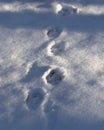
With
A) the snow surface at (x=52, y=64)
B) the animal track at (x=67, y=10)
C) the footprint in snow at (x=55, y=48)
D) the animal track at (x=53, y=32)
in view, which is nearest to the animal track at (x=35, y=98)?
the snow surface at (x=52, y=64)

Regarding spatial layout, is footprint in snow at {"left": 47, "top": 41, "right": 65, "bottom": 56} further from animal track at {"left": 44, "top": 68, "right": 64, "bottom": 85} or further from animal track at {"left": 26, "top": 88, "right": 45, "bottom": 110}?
animal track at {"left": 26, "top": 88, "right": 45, "bottom": 110}

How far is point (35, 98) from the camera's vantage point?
2531mm

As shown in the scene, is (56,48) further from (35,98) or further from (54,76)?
(35,98)

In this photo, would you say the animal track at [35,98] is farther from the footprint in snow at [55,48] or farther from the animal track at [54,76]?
the footprint in snow at [55,48]

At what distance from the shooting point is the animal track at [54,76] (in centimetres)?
262

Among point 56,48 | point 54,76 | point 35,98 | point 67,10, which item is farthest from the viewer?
point 67,10

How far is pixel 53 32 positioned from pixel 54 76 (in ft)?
1.73

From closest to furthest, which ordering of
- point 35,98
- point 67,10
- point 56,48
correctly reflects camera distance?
1. point 35,98
2. point 56,48
3. point 67,10

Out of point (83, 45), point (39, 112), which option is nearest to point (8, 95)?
point (39, 112)

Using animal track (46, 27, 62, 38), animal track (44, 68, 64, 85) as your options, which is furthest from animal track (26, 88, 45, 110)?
animal track (46, 27, 62, 38)

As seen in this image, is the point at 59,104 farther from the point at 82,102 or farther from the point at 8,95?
the point at 8,95

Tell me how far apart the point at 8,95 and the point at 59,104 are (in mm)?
375

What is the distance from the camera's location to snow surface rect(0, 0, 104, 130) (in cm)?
237

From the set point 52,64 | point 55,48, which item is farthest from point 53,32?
point 52,64
